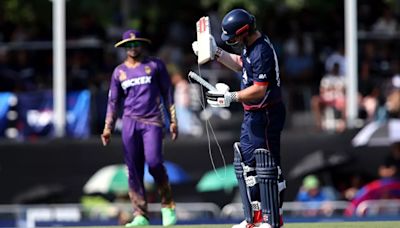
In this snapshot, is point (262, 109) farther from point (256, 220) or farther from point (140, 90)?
point (140, 90)

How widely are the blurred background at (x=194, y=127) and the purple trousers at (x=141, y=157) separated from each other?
4384mm

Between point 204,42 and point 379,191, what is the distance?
8546 mm

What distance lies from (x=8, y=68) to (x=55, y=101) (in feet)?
4.83

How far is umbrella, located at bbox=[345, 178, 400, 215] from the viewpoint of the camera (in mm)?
21702

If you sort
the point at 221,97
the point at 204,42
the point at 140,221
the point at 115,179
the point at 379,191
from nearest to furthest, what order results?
the point at 221,97 → the point at 204,42 → the point at 140,221 → the point at 379,191 → the point at 115,179

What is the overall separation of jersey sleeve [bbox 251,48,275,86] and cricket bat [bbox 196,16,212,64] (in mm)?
509

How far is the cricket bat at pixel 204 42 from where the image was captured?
1399 cm

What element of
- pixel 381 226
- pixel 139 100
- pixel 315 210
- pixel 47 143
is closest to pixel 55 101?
pixel 47 143

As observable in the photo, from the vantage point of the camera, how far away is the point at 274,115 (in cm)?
1395

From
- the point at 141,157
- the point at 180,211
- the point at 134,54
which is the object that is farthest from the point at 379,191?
the point at 134,54

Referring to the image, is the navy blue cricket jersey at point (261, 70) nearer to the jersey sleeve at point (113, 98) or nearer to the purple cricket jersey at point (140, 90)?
the purple cricket jersey at point (140, 90)

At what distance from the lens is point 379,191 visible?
21.9m

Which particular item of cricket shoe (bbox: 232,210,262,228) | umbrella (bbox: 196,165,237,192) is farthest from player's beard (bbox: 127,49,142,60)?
umbrella (bbox: 196,165,237,192)

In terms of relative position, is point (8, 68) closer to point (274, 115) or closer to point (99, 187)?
point (99, 187)
